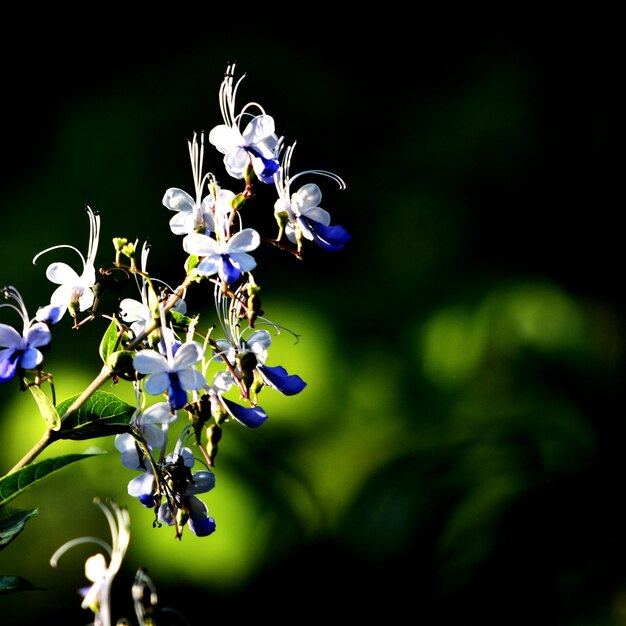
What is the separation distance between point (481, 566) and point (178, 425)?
630 millimetres

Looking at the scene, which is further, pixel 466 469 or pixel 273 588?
pixel 466 469

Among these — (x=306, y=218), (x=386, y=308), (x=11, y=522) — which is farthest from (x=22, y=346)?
(x=386, y=308)

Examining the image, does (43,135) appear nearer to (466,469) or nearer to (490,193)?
(490,193)

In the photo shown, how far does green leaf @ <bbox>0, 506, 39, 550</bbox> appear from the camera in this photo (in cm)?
55

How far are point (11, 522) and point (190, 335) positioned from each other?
159mm

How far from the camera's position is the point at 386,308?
6.20ft

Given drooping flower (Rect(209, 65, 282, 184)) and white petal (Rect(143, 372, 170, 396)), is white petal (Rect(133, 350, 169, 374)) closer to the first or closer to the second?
white petal (Rect(143, 372, 170, 396))

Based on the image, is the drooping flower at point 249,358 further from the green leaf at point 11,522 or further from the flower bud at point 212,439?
the green leaf at point 11,522

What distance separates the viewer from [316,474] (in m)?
1.77

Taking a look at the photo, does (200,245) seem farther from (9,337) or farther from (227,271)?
(9,337)

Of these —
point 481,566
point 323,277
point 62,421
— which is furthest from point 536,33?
point 62,421

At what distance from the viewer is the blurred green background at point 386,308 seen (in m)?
1.70

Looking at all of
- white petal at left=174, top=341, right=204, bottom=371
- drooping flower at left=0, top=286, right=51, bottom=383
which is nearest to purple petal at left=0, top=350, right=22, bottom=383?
drooping flower at left=0, top=286, right=51, bottom=383

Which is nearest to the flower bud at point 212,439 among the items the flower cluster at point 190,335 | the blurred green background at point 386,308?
the flower cluster at point 190,335
